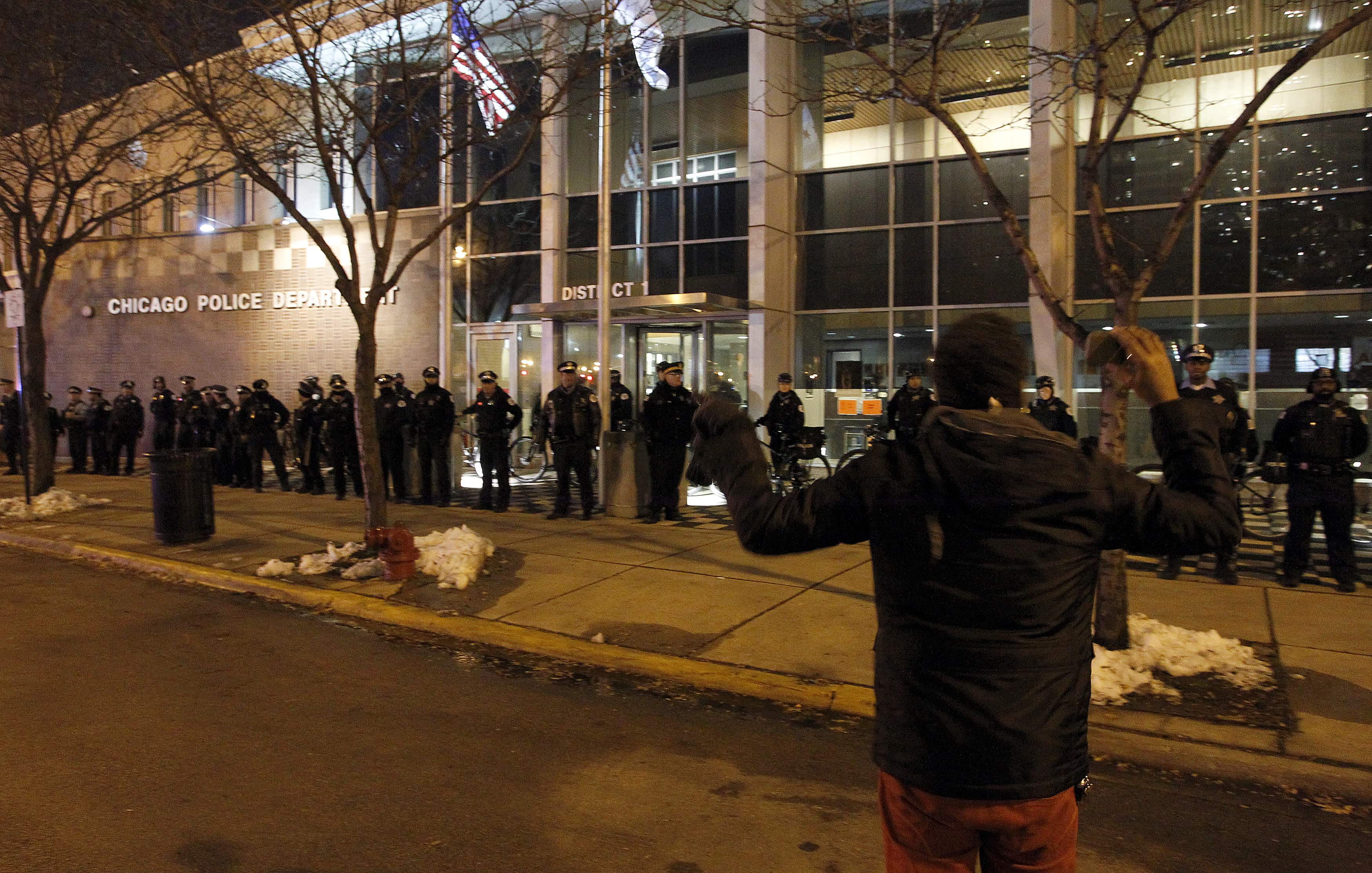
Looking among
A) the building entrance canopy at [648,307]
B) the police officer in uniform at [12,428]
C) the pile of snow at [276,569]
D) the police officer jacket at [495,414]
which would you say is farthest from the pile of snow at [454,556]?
the police officer in uniform at [12,428]

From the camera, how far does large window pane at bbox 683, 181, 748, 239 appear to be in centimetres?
1683

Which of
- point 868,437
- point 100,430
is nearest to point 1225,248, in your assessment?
point 868,437

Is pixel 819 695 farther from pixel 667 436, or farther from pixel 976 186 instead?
pixel 976 186

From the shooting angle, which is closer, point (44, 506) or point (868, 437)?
point (44, 506)

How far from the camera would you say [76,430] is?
18734mm

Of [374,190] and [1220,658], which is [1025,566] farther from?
[374,190]

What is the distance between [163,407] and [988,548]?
18.7 meters

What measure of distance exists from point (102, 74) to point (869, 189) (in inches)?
460

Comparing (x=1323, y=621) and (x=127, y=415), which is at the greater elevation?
(x=127, y=415)

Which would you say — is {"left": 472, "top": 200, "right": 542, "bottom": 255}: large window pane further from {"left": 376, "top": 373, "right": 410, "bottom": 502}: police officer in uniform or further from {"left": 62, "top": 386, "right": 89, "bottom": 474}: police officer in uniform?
{"left": 62, "top": 386, "right": 89, "bottom": 474}: police officer in uniform

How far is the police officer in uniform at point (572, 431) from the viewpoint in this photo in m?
11.6

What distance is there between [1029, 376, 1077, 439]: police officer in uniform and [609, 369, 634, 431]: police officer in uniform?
558cm

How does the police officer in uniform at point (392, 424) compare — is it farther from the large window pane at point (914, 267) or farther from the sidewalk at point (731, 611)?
the large window pane at point (914, 267)

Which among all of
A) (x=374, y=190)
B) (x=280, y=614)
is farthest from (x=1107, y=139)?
(x=374, y=190)
